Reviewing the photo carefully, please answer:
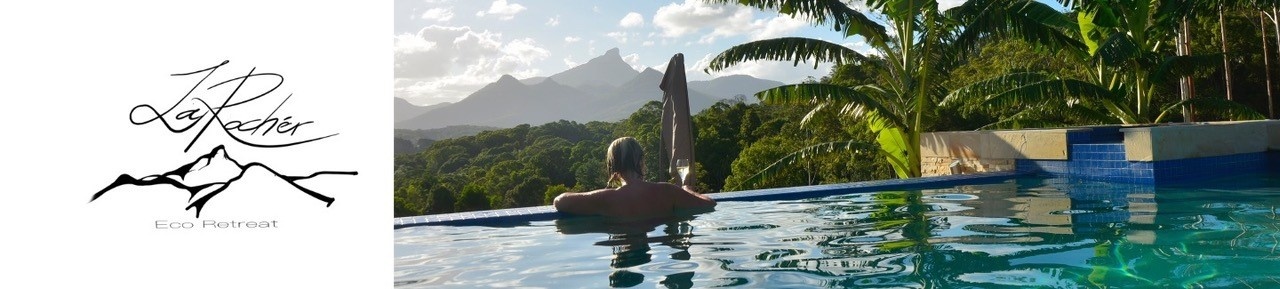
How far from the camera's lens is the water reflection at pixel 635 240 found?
156 inches

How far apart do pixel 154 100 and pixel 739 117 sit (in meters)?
35.7

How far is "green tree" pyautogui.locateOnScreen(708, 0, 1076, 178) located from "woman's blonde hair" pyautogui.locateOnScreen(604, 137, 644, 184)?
453cm

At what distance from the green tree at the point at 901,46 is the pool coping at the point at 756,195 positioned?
1456mm

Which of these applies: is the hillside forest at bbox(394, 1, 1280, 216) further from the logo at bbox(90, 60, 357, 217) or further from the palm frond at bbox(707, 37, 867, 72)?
the logo at bbox(90, 60, 357, 217)

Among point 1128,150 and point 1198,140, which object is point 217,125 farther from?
point 1198,140

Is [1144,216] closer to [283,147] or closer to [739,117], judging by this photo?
[283,147]

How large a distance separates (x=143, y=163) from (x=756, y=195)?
4.39 meters

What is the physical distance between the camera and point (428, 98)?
269 feet

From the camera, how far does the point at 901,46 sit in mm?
10547

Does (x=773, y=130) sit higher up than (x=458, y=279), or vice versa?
(x=773, y=130)

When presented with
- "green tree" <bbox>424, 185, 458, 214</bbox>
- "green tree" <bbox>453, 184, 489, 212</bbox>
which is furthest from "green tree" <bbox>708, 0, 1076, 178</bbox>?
"green tree" <bbox>424, 185, 458, 214</bbox>

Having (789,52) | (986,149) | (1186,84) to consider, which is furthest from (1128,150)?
(1186,84)

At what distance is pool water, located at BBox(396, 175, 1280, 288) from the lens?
380 centimetres

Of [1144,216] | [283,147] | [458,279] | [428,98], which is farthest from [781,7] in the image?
[428,98]
